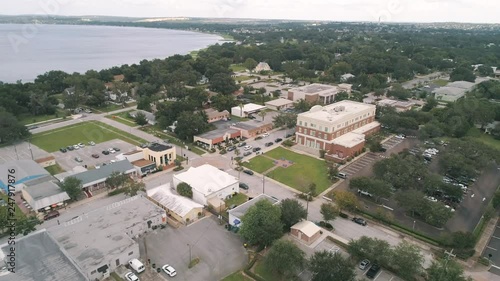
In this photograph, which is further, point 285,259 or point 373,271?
point 373,271

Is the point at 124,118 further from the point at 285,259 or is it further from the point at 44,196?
the point at 285,259

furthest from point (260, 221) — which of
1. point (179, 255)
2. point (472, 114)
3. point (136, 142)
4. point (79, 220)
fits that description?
point (472, 114)

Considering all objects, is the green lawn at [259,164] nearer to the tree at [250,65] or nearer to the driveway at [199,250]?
the driveway at [199,250]

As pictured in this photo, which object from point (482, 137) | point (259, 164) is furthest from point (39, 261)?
point (482, 137)

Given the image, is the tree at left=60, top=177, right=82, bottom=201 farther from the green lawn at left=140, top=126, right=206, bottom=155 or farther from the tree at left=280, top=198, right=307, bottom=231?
the tree at left=280, top=198, right=307, bottom=231

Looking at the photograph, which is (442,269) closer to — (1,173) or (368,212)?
(368,212)

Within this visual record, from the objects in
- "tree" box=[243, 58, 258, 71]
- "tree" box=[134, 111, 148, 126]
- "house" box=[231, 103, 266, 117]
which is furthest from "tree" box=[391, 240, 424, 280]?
"tree" box=[243, 58, 258, 71]
